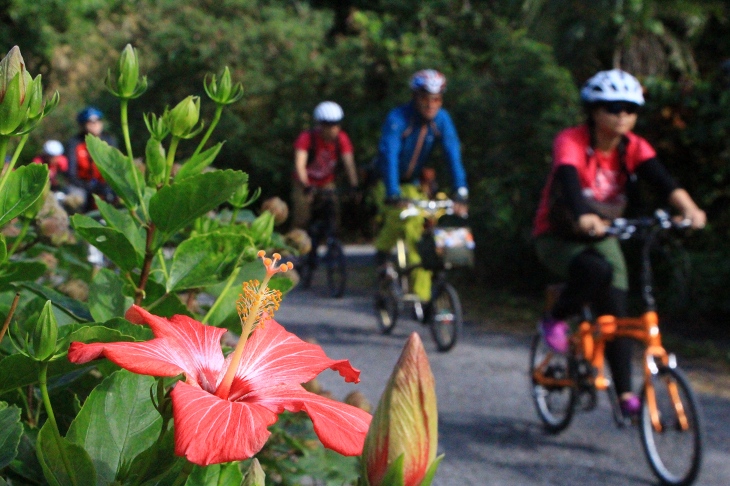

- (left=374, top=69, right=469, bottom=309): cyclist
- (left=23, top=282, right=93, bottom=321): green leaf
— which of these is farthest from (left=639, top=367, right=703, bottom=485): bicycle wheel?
(left=23, top=282, right=93, bottom=321): green leaf

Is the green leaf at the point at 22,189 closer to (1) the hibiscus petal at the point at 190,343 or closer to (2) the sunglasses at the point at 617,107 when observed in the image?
(1) the hibiscus petal at the point at 190,343

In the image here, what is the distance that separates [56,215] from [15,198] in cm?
64

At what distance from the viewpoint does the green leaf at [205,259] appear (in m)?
1.10

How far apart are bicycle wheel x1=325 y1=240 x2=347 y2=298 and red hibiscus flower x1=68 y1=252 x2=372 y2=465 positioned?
33.4 ft

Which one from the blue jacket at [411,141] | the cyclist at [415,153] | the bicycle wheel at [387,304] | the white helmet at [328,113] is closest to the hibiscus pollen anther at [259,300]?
the cyclist at [415,153]

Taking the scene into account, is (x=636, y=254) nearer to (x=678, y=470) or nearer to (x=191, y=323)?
(x=678, y=470)

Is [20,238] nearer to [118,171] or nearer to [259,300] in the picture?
[118,171]

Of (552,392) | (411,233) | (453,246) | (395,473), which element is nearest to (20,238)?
(395,473)

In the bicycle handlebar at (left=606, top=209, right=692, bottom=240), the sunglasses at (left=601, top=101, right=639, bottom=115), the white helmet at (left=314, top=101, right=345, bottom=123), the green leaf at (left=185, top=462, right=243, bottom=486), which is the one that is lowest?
the white helmet at (left=314, top=101, right=345, bottom=123)

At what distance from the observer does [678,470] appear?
4.68m

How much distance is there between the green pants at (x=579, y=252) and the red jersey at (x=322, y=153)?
6522 millimetres

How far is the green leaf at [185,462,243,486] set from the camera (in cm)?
84

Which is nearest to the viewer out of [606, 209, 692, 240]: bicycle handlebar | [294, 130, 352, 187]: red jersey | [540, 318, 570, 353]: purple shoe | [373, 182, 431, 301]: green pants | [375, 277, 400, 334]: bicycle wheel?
[606, 209, 692, 240]: bicycle handlebar

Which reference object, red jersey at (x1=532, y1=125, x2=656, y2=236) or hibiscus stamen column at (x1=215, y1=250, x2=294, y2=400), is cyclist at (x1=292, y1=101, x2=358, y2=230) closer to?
red jersey at (x1=532, y1=125, x2=656, y2=236)
